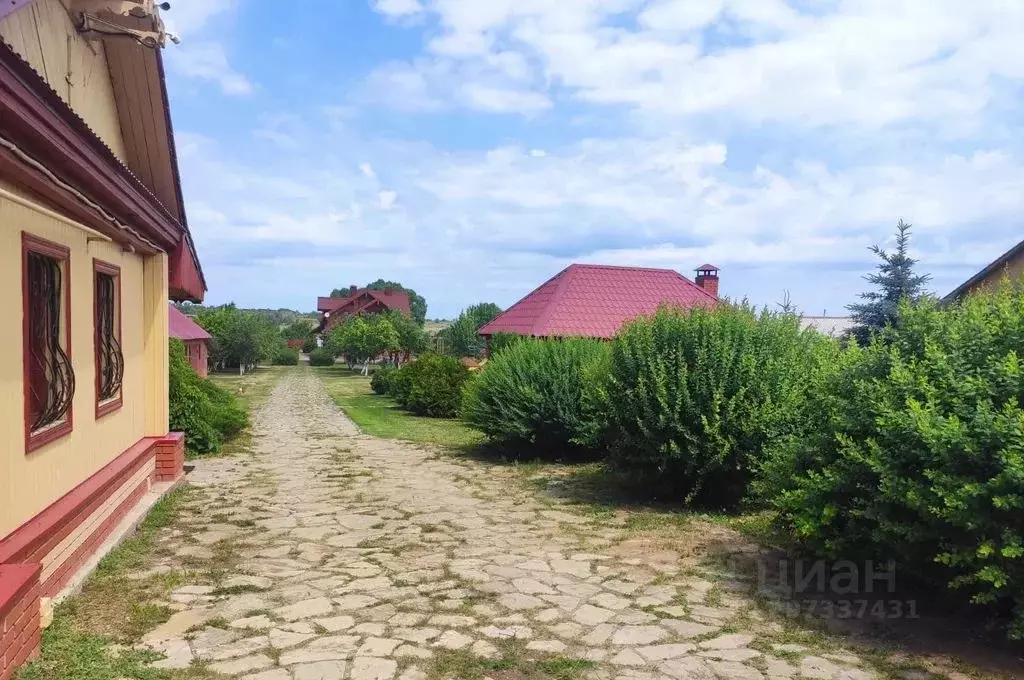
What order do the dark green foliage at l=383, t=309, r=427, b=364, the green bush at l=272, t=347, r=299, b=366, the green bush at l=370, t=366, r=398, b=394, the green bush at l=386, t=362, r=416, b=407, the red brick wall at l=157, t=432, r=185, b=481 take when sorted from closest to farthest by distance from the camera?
the red brick wall at l=157, t=432, r=185, b=481 → the green bush at l=386, t=362, r=416, b=407 → the green bush at l=370, t=366, r=398, b=394 → the dark green foliage at l=383, t=309, r=427, b=364 → the green bush at l=272, t=347, r=299, b=366

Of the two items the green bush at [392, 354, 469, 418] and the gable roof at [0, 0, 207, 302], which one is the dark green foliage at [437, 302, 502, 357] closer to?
the green bush at [392, 354, 469, 418]

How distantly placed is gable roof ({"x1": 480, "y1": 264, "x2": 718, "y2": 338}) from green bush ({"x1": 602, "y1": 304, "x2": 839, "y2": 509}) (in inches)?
437

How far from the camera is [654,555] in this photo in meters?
6.46

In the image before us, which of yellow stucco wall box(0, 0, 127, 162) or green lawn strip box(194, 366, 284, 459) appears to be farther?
green lawn strip box(194, 366, 284, 459)

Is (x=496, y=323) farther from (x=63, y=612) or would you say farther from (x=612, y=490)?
(x=63, y=612)

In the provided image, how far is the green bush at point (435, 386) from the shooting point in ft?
66.3

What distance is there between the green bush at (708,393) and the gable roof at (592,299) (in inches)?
437

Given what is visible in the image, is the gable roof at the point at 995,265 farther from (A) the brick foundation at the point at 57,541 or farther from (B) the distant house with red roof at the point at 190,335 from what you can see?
(B) the distant house with red roof at the point at 190,335

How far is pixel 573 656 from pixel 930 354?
9.89 feet

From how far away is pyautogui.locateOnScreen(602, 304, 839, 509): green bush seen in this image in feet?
25.9

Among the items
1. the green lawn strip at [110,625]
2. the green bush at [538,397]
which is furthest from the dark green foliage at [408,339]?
the green lawn strip at [110,625]

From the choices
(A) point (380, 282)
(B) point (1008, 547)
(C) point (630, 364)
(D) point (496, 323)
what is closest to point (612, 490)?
(C) point (630, 364)

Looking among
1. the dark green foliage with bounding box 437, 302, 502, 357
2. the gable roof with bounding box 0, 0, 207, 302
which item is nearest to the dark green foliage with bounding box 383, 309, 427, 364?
the dark green foliage with bounding box 437, 302, 502, 357

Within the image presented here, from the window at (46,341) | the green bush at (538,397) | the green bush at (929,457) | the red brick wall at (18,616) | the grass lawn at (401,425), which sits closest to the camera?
the red brick wall at (18,616)
